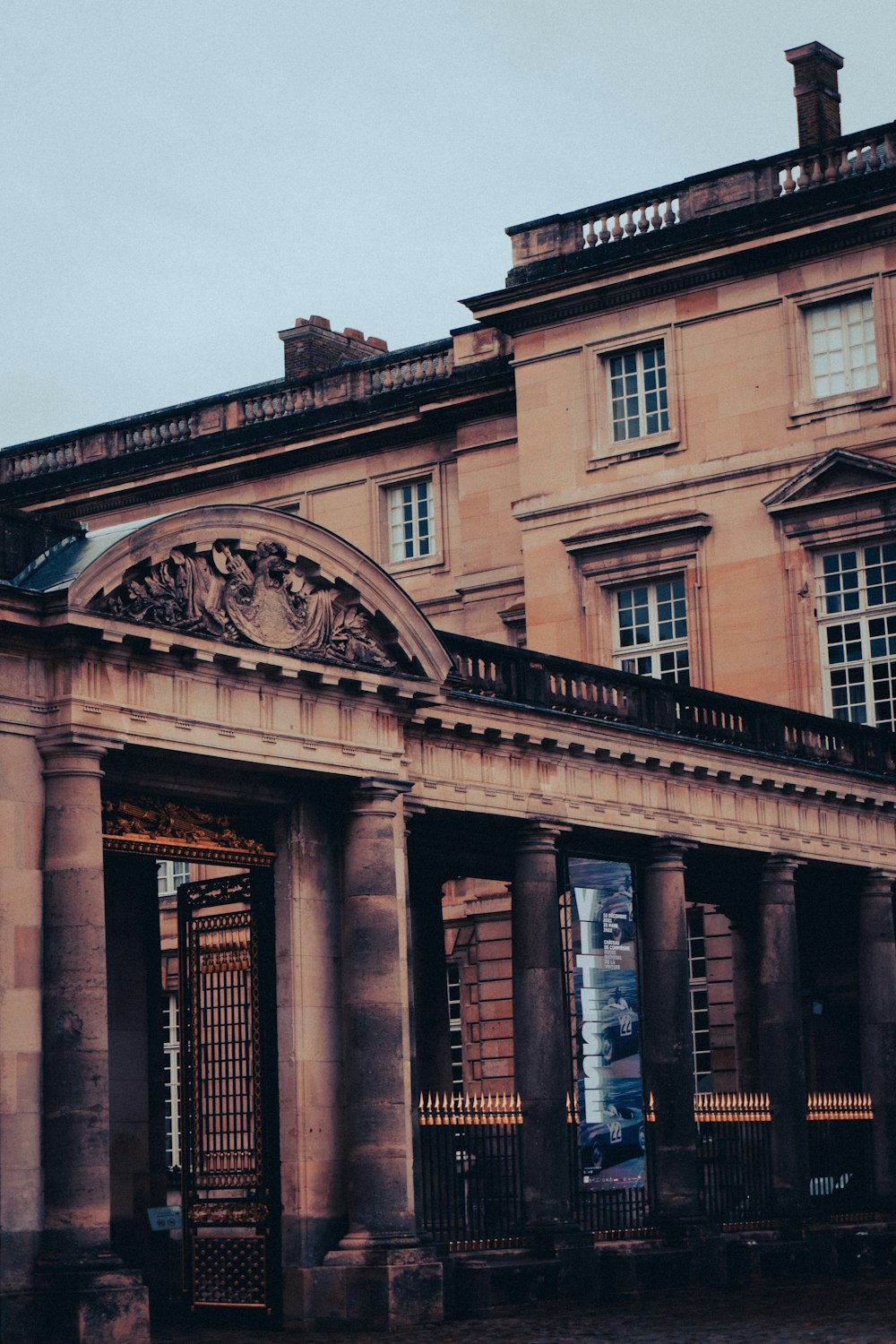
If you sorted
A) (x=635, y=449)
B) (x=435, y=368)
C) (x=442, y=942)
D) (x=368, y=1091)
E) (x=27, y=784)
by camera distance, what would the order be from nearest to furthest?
(x=27, y=784), (x=368, y=1091), (x=442, y=942), (x=635, y=449), (x=435, y=368)

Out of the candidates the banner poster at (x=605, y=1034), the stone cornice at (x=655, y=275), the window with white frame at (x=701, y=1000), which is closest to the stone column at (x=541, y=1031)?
the banner poster at (x=605, y=1034)

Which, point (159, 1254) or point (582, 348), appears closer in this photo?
point (159, 1254)

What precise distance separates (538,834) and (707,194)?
16887 millimetres

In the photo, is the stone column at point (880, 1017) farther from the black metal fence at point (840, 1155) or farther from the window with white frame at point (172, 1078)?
the window with white frame at point (172, 1078)

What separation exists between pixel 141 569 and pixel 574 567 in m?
21.2

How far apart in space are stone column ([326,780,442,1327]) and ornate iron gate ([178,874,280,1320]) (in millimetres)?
832

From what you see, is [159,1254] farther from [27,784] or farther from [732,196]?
[732,196]

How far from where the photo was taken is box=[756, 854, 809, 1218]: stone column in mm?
30859

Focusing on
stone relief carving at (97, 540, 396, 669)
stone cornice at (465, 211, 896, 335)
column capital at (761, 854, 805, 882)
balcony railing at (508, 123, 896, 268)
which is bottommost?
column capital at (761, 854, 805, 882)

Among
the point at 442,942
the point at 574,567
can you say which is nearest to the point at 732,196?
the point at 574,567

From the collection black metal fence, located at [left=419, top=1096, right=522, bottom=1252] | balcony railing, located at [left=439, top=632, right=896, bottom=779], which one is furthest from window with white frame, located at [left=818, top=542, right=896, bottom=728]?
black metal fence, located at [left=419, top=1096, right=522, bottom=1252]

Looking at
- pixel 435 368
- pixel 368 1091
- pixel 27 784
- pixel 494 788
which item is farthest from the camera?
pixel 435 368

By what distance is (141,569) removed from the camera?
69.2ft

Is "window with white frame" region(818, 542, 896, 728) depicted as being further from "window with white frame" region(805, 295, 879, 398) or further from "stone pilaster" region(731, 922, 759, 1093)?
"stone pilaster" region(731, 922, 759, 1093)
